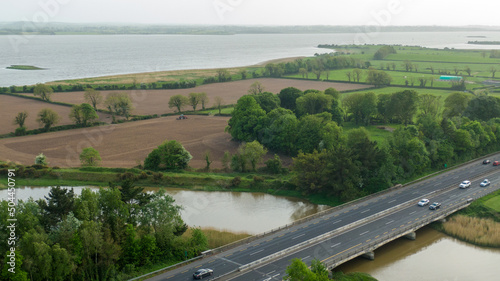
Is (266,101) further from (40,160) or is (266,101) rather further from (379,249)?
(379,249)

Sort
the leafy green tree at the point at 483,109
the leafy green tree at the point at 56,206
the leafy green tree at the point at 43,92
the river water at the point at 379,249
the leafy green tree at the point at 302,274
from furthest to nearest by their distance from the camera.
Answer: the leafy green tree at the point at 43,92 → the leafy green tree at the point at 483,109 → the river water at the point at 379,249 → the leafy green tree at the point at 56,206 → the leafy green tree at the point at 302,274

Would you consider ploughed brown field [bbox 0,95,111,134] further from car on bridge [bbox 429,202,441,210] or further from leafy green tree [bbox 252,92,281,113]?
car on bridge [bbox 429,202,441,210]

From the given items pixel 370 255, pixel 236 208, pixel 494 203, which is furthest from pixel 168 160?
pixel 494 203

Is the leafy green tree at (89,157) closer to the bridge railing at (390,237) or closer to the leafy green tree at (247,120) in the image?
the leafy green tree at (247,120)

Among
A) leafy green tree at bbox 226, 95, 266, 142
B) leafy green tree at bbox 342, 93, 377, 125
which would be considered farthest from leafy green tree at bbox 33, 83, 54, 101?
leafy green tree at bbox 342, 93, 377, 125

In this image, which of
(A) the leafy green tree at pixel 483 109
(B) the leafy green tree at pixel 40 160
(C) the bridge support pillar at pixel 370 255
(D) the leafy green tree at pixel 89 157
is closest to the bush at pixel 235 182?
(D) the leafy green tree at pixel 89 157

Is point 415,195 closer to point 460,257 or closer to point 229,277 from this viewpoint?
point 460,257

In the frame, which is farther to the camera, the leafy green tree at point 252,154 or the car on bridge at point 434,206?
the leafy green tree at point 252,154
